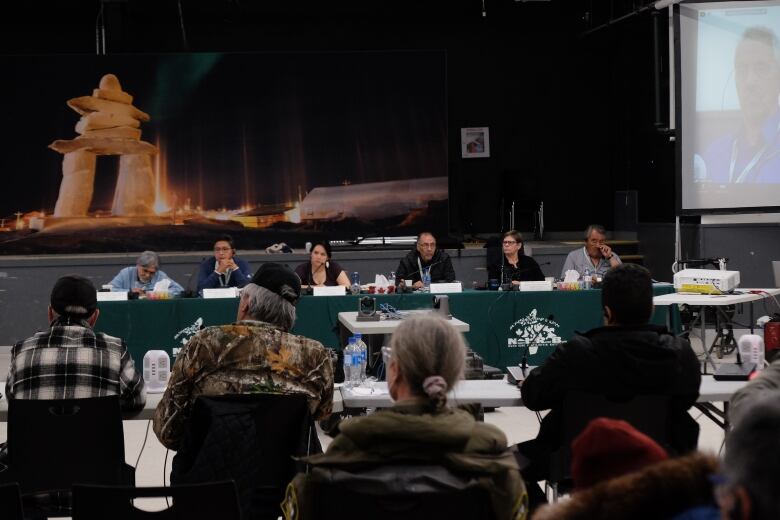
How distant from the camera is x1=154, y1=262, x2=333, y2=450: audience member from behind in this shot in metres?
2.81

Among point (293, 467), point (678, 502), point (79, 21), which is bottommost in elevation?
point (293, 467)

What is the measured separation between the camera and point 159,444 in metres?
5.45

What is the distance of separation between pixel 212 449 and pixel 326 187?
28.5 feet

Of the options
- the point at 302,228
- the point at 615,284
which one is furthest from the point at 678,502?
the point at 302,228

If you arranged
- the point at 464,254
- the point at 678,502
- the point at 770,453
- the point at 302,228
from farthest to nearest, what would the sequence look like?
the point at 302,228, the point at 464,254, the point at 770,453, the point at 678,502

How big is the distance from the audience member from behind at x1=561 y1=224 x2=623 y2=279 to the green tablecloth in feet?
2.27

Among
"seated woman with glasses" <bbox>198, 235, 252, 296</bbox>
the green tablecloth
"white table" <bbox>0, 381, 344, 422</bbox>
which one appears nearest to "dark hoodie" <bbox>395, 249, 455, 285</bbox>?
the green tablecloth

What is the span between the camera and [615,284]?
305cm

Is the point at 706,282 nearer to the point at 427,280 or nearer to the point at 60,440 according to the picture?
the point at 427,280

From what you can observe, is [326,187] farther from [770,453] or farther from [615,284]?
[770,453]

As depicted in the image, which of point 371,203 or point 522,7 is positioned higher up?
point 522,7

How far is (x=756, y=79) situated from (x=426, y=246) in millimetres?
3344

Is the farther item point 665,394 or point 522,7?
point 522,7

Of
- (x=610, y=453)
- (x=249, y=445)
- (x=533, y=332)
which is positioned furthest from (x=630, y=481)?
(x=533, y=332)
